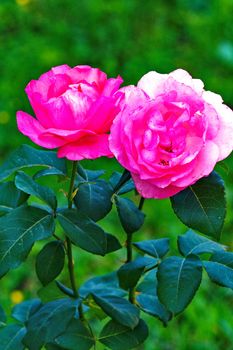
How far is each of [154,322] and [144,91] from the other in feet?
5.18

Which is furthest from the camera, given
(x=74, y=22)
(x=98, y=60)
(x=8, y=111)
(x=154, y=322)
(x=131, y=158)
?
(x=74, y=22)

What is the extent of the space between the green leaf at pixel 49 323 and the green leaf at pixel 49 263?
0.13 m

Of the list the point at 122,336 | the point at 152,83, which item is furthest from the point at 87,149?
the point at 122,336

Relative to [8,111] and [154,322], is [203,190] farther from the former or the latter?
[8,111]

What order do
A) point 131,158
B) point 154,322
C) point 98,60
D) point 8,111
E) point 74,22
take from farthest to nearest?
1. point 74,22
2. point 98,60
3. point 8,111
4. point 154,322
5. point 131,158

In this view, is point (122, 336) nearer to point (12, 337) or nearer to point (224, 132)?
point (12, 337)

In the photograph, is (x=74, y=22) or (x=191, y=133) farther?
(x=74, y=22)

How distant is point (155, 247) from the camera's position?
157cm

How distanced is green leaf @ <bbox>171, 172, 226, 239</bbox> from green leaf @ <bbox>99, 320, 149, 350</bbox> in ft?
1.29

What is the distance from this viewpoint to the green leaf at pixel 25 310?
1.71m

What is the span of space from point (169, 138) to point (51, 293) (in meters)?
0.56

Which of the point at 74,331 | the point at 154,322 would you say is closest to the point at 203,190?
the point at 74,331

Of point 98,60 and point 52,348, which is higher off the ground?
point 52,348

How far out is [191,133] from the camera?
121cm
